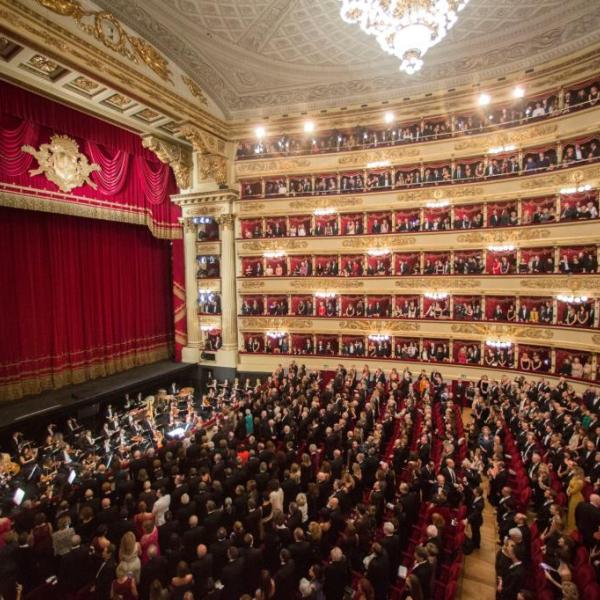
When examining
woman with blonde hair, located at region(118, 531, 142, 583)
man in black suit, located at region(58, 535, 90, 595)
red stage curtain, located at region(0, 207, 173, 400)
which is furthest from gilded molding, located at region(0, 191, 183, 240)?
woman with blonde hair, located at region(118, 531, 142, 583)

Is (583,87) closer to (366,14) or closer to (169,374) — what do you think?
(366,14)

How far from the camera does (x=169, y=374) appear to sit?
18922 mm

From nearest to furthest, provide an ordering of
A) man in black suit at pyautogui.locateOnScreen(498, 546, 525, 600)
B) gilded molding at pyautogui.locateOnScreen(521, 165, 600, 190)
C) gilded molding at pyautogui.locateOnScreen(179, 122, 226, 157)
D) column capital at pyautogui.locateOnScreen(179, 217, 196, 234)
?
man in black suit at pyautogui.locateOnScreen(498, 546, 525, 600)
gilded molding at pyautogui.locateOnScreen(521, 165, 600, 190)
gilded molding at pyautogui.locateOnScreen(179, 122, 226, 157)
column capital at pyautogui.locateOnScreen(179, 217, 196, 234)

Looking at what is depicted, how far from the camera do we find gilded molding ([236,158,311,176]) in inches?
791

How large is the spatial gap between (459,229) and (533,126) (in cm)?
479

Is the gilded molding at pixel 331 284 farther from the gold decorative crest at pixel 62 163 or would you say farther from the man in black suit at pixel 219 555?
the man in black suit at pixel 219 555

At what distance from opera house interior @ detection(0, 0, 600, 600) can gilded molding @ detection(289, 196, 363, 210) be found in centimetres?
16

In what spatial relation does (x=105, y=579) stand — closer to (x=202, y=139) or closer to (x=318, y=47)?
(x=202, y=139)

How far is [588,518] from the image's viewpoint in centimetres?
655

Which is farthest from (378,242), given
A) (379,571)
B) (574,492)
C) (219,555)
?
(219,555)

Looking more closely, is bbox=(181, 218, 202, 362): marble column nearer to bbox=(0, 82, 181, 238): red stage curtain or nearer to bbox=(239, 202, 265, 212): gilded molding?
bbox=(0, 82, 181, 238): red stage curtain

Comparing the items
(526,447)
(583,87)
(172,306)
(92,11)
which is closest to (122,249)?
(172,306)

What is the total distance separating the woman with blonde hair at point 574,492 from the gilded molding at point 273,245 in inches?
581

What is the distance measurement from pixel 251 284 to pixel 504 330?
39.0 ft
